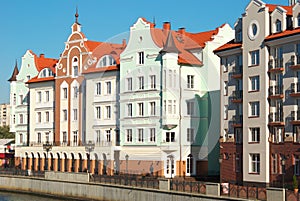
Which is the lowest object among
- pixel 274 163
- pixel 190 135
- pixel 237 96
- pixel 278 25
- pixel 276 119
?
pixel 274 163

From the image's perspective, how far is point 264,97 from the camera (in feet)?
162

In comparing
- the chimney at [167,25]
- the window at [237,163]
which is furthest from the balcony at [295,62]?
the chimney at [167,25]

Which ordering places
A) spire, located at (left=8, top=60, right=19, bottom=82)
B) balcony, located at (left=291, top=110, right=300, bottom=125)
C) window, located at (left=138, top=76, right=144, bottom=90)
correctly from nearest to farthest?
balcony, located at (left=291, top=110, right=300, bottom=125)
window, located at (left=138, top=76, right=144, bottom=90)
spire, located at (left=8, top=60, right=19, bottom=82)

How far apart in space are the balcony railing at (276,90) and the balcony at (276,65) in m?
1.28

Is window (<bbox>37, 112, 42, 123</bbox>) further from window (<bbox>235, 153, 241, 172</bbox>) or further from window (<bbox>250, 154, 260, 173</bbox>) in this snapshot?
window (<bbox>250, 154, 260, 173</bbox>)

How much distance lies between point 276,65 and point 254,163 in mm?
8198

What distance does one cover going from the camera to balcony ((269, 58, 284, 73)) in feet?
158

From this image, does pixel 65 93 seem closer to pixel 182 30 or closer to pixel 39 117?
pixel 39 117

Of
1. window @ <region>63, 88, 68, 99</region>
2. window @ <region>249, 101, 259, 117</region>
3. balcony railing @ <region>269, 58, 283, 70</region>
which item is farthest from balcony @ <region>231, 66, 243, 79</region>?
window @ <region>63, 88, 68, 99</region>

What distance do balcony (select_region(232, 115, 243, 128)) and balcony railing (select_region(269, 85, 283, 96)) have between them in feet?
16.1

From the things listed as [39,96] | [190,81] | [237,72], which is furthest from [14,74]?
[237,72]

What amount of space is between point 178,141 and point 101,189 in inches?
441

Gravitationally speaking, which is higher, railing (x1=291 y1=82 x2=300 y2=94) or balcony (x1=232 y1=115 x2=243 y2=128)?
railing (x1=291 y1=82 x2=300 y2=94)

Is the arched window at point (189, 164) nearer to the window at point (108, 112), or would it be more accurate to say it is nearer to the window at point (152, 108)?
the window at point (152, 108)
